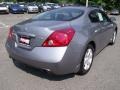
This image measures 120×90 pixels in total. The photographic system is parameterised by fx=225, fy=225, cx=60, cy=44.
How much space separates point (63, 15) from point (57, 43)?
4.26ft

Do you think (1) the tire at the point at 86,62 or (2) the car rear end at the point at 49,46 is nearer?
(2) the car rear end at the point at 49,46

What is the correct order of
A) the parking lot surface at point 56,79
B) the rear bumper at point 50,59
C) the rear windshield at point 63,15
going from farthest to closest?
the rear windshield at point 63,15
the parking lot surface at point 56,79
the rear bumper at point 50,59

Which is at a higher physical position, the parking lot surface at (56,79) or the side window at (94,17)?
the side window at (94,17)

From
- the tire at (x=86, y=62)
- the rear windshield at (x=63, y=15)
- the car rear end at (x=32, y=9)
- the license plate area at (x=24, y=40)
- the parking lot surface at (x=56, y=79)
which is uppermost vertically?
the rear windshield at (x=63, y=15)

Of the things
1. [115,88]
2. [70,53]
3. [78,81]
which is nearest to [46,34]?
[70,53]

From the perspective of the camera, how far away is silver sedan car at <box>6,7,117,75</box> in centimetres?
420

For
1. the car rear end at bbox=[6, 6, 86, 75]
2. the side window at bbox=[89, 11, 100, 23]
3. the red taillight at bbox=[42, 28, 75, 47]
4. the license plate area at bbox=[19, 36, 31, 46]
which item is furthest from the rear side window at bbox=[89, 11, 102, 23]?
the license plate area at bbox=[19, 36, 31, 46]

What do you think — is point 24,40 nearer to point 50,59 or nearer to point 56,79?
point 50,59

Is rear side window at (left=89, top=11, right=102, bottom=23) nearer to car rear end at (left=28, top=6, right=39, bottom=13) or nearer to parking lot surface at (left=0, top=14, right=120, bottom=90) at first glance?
parking lot surface at (left=0, top=14, right=120, bottom=90)

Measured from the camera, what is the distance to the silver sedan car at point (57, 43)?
4.20 m

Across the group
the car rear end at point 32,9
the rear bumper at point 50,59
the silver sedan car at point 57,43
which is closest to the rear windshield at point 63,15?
the silver sedan car at point 57,43

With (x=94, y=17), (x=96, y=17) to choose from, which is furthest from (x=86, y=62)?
(x=96, y=17)

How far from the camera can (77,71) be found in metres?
4.68

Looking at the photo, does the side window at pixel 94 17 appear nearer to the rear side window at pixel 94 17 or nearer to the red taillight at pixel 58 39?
the rear side window at pixel 94 17
